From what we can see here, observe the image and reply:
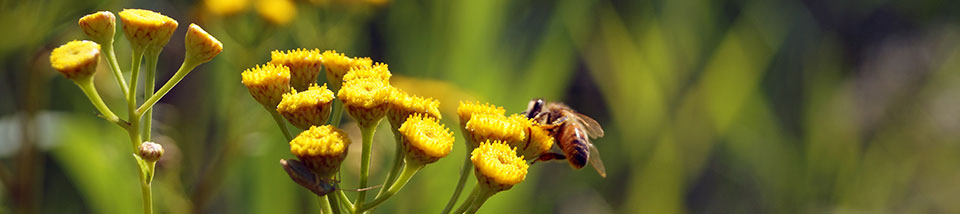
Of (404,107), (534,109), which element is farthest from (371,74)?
(534,109)

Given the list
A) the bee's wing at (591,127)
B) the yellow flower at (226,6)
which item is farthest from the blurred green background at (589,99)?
the bee's wing at (591,127)

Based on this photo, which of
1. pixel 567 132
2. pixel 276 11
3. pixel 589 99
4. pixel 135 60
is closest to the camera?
pixel 135 60

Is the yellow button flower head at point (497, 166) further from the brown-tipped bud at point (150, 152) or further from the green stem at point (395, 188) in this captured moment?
the brown-tipped bud at point (150, 152)

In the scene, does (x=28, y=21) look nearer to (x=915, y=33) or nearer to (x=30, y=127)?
(x=30, y=127)

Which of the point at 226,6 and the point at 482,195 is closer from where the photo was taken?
the point at 482,195

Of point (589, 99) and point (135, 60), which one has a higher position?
point (135, 60)

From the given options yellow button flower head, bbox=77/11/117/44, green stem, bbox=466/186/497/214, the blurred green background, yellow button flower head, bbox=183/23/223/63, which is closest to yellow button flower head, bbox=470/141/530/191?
green stem, bbox=466/186/497/214

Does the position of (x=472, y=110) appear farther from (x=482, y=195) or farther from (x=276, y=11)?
(x=276, y=11)
